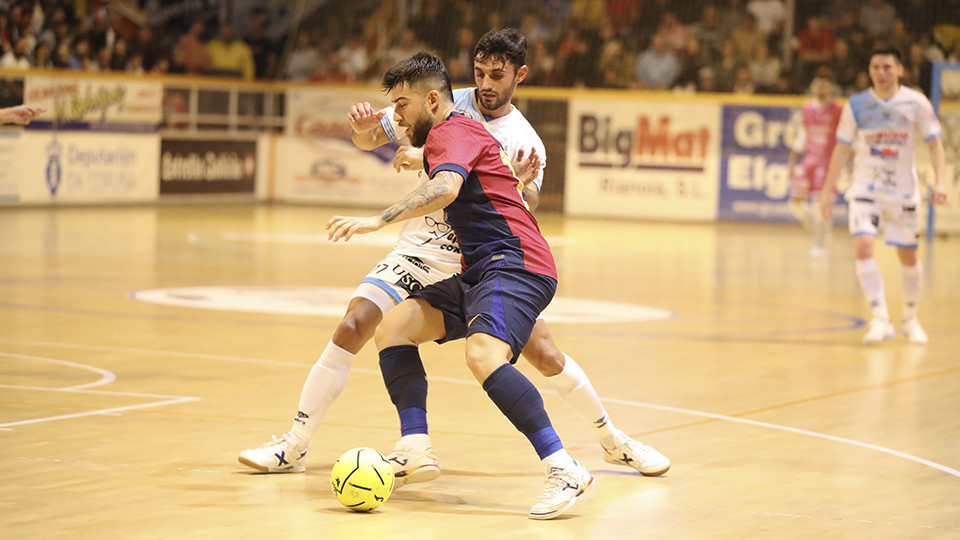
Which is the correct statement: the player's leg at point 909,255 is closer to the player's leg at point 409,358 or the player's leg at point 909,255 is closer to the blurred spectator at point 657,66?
the player's leg at point 409,358

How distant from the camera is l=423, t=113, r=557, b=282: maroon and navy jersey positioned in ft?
17.4

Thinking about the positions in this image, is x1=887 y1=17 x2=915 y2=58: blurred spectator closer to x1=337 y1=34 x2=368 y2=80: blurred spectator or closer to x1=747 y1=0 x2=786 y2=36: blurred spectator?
x1=747 y1=0 x2=786 y2=36: blurred spectator

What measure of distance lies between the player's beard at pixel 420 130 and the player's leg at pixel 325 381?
0.74 m

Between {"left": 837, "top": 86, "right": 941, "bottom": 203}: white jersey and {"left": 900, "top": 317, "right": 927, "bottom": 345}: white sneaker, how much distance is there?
0.99 metres

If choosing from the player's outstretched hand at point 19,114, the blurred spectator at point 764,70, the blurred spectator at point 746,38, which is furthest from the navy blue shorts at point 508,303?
the blurred spectator at point 746,38

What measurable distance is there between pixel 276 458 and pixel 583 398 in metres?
1.36

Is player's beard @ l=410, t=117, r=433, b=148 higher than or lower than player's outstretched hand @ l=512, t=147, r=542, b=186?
higher

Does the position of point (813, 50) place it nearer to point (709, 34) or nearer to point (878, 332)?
point (709, 34)

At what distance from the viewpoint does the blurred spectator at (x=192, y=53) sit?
2681cm

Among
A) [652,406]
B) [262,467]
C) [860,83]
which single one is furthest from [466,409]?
[860,83]

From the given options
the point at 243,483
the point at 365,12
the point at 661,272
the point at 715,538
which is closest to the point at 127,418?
the point at 243,483

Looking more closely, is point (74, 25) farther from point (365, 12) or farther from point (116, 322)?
point (116, 322)

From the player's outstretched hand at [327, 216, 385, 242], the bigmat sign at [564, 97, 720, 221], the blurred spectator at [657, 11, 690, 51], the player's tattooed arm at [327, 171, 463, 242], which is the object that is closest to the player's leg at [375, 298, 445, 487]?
the player's tattooed arm at [327, 171, 463, 242]

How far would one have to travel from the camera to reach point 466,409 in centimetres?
753
